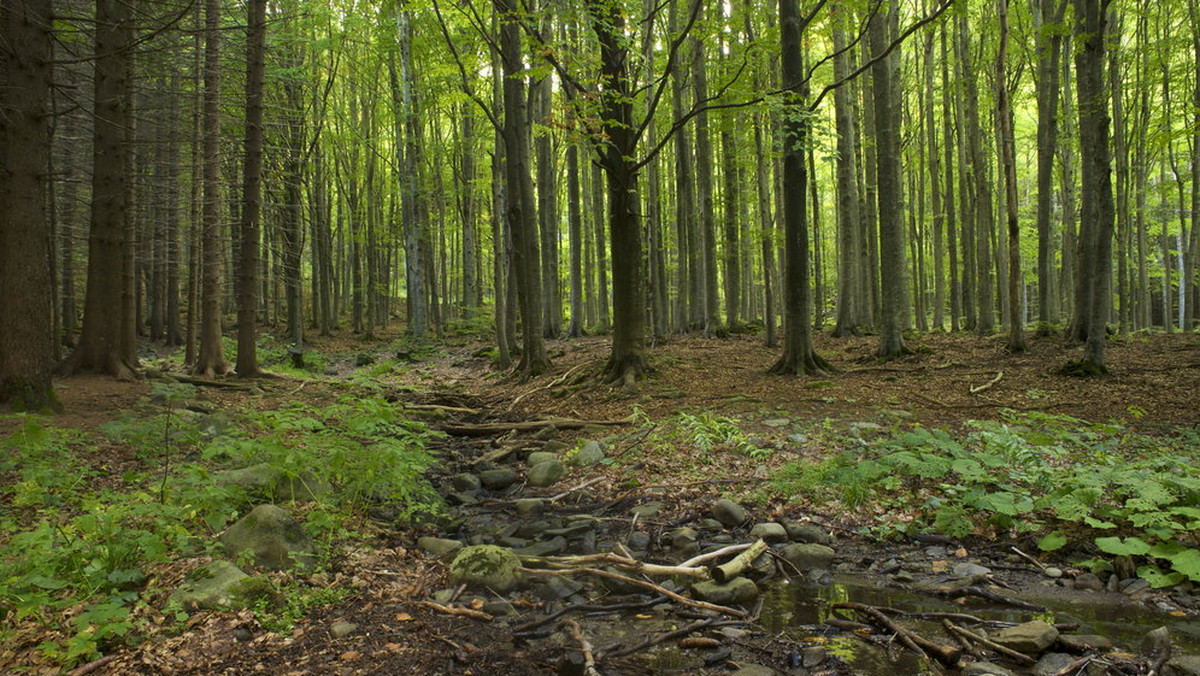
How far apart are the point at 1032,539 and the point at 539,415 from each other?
6731mm

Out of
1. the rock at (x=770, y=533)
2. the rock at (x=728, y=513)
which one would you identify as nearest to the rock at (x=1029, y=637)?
the rock at (x=770, y=533)

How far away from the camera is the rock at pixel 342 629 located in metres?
3.52

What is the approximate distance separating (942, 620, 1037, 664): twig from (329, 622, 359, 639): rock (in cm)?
342

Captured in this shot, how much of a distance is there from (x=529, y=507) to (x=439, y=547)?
1.26m

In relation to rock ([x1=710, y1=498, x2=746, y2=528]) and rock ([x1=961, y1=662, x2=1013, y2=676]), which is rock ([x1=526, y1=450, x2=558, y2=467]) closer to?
rock ([x1=710, y1=498, x2=746, y2=528])

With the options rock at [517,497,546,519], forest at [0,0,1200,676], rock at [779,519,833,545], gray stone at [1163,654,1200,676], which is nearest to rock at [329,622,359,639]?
forest at [0,0,1200,676]

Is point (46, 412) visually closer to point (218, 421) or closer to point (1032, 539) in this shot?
point (218, 421)

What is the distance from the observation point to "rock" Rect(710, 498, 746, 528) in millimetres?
5348

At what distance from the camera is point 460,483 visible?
6.97 m

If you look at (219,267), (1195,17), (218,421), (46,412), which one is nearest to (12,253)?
(46,412)

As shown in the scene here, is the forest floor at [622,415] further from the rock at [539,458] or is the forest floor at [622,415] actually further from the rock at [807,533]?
the rock at [539,458]

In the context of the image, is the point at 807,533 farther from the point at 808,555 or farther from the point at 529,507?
the point at 529,507

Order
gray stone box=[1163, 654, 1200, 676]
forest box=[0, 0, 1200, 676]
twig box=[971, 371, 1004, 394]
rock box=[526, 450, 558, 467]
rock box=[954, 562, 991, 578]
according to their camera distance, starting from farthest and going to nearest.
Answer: twig box=[971, 371, 1004, 394]
rock box=[526, 450, 558, 467]
rock box=[954, 562, 991, 578]
forest box=[0, 0, 1200, 676]
gray stone box=[1163, 654, 1200, 676]

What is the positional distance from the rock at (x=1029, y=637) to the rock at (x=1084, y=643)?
0.15 feet
